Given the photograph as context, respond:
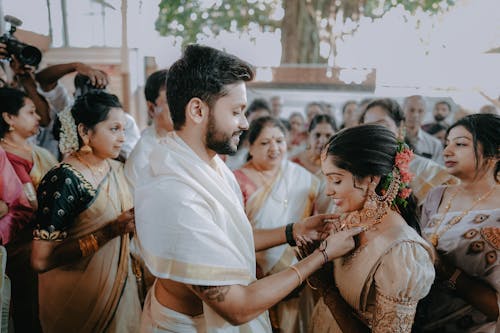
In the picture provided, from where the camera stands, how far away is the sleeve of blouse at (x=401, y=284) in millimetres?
1275

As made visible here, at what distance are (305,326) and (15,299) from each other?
2.09m

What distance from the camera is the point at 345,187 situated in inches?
58.7

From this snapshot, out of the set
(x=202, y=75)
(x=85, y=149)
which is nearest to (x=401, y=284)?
(x=202, y=75)

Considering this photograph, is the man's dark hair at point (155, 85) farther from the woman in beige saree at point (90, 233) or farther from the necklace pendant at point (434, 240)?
the necklace pendant at point (434, 240)

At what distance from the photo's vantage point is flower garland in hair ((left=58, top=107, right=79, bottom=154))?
209 centimetres

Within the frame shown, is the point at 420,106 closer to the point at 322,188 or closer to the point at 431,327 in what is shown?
the point at 322,188

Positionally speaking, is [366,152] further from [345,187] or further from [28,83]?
[28,83]

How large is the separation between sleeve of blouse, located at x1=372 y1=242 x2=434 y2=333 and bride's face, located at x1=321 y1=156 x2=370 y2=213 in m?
0.25

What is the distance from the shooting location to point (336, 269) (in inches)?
65.2

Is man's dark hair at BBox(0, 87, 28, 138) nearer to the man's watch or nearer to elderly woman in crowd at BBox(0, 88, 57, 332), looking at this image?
elderly woman in crowd at BBox(0, 88, 57, 332)

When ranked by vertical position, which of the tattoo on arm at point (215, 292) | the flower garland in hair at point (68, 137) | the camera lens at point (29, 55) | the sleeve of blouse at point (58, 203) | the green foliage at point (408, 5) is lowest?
the tattoo on arm at point (215, 292)

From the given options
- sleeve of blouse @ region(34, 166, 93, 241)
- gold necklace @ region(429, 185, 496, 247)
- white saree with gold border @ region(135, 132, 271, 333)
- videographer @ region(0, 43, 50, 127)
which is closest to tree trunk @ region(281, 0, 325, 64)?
videographer @ region(0, 43, 50, 127)

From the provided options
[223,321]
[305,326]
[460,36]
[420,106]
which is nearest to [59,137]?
[223,321]

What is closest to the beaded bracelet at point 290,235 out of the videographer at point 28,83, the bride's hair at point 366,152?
the bride's hair at point 366,152
